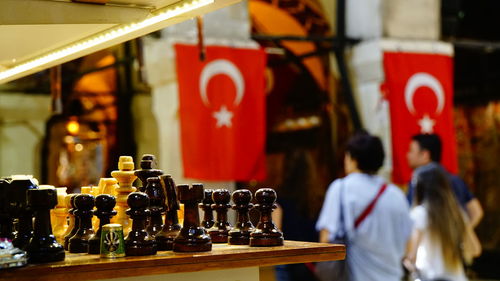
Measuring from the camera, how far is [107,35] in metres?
3.42

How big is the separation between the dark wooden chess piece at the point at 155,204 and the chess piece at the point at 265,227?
0.39 m

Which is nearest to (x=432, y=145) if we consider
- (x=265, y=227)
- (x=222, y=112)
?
(x=222, y=112)

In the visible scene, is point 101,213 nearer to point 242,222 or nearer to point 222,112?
point 242,222

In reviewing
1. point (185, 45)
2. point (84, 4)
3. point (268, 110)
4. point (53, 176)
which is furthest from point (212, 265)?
point (268, 110)

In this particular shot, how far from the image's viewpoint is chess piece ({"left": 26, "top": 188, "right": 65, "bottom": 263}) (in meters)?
2.66

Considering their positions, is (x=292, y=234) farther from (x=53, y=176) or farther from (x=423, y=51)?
(x=53, y=176)

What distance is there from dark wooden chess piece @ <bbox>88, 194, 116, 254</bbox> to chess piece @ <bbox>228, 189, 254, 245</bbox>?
58cm

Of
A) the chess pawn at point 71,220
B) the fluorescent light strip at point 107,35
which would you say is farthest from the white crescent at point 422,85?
the chess pawn at point 71,220

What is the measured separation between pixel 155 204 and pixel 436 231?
423 cm

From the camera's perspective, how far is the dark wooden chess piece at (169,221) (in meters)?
3.08

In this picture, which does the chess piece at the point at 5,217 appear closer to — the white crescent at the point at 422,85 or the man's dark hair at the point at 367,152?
the man's dark hair at the point at 367,152

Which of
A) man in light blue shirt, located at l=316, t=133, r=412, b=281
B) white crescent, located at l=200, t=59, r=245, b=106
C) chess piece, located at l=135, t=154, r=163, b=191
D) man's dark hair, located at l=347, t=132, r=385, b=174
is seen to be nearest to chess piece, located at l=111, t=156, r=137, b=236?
chess piece, located at l=135, t=154, r=163, b=191

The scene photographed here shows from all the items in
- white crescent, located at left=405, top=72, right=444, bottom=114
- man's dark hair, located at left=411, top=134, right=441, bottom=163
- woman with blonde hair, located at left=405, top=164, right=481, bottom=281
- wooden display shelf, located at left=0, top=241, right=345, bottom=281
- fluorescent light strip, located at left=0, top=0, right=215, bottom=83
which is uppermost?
white crescent, located at left=405, top=72, right=444, bottom=114

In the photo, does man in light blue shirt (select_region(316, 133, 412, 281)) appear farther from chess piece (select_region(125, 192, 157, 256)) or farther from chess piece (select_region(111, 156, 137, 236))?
chess piece (select_region(125, 192, 157, 256))
